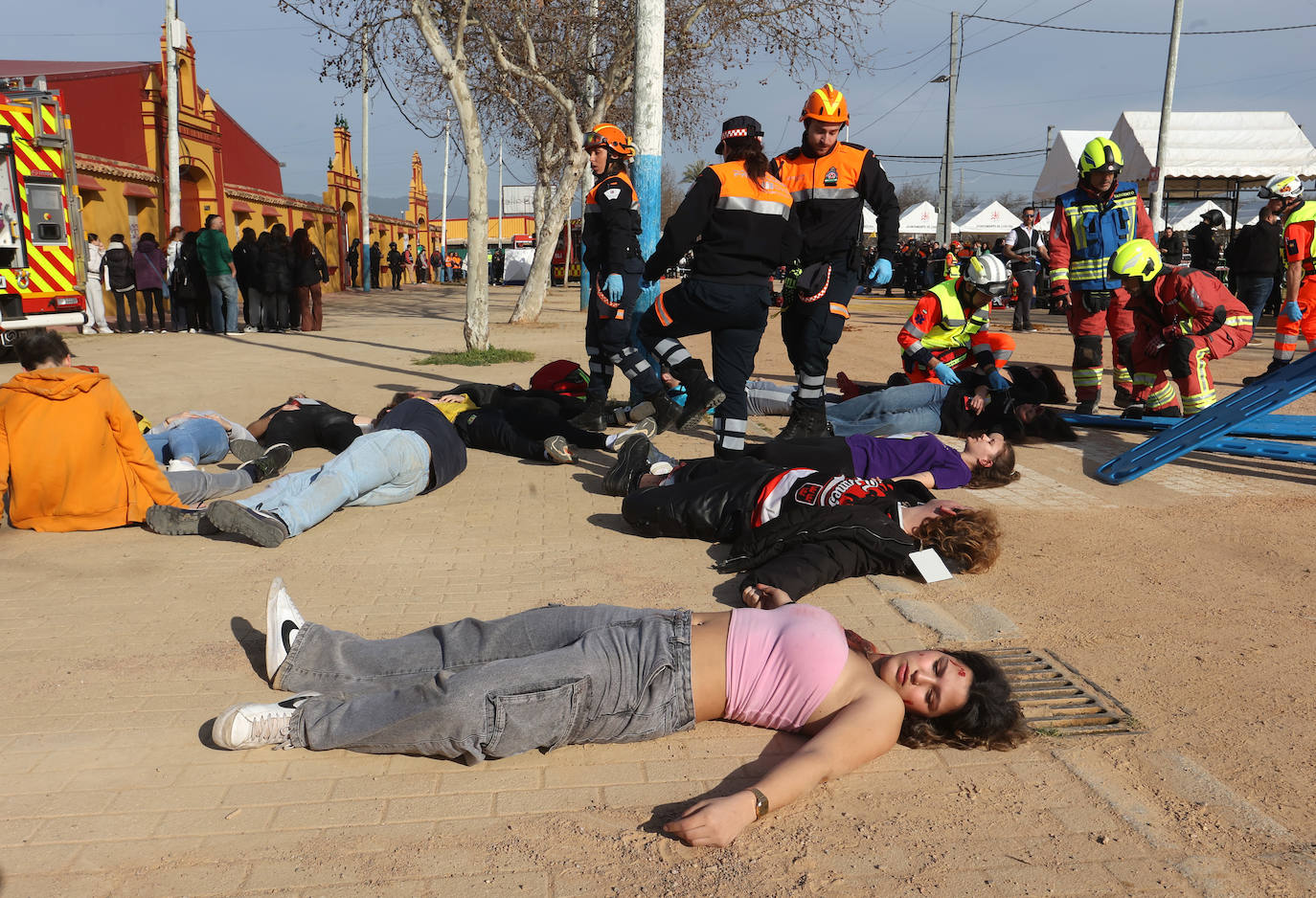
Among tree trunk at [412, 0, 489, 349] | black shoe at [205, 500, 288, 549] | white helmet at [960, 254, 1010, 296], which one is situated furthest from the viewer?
tree trunk at [412, 0, 489, 349]

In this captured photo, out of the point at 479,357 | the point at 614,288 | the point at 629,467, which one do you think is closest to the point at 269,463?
the point at 629,467

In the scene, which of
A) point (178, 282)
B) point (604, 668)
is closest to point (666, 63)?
point (178, 282)

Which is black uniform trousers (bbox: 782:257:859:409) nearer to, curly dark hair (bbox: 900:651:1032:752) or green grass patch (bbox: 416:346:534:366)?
curly dark hair (bbox: 900:651:1032:752)

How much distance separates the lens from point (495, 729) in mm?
2666

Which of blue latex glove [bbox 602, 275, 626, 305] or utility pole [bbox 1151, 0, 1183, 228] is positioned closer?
blue latex glove [bbox 602, 275, 626, 305]

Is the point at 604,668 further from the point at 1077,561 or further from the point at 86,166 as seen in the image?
the point at 86,166

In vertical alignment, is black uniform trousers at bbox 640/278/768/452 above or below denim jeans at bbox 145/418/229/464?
above

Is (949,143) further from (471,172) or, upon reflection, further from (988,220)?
(471,172)

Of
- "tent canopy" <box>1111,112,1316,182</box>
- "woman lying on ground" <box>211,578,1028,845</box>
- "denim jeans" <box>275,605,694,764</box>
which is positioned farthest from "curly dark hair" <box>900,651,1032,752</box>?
"tent canopy" <box>1111,112,1316,182</box>

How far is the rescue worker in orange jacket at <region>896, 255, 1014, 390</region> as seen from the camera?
766 centimetres

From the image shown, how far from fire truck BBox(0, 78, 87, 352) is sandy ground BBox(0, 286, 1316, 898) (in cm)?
577

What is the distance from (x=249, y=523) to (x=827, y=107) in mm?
4299

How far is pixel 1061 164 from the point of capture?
24.2 metres

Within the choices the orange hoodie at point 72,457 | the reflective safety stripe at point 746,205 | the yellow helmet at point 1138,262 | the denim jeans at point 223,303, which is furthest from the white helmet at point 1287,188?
the denim jeans at point 223,303
